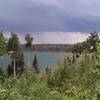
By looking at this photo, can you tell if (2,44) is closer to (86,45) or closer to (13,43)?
A: (13,43)

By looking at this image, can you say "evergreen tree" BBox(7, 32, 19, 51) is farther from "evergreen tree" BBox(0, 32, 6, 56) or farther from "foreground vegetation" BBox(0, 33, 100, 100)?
"foreground vegetation" BBox(0, 33, 100, 100)

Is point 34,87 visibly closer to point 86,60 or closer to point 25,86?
point 25,86

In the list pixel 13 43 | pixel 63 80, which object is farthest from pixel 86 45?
pixel 13 43

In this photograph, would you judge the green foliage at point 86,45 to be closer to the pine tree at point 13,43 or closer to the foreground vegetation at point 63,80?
the foreground vegetation at point 63,80

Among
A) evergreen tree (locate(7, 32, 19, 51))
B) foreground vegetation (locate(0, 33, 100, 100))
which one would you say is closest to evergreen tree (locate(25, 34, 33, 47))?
evergreen tree (locate(7, 32, 19, 51))

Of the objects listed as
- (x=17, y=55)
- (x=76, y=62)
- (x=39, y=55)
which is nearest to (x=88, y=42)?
(x=76, y=62)

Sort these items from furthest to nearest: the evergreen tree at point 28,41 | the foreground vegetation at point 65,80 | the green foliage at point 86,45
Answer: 1. the evergreen tree at point 28,41
2. the green foliage at point 86,45
3. the foreground vegetation at point 65,80

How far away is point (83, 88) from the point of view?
15852mm

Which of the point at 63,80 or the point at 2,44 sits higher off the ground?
the point at 2,44

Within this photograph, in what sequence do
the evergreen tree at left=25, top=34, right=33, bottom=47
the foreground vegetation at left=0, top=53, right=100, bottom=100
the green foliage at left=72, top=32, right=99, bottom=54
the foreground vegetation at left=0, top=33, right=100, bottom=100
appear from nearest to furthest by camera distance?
the foreground vegetation at left=0, top=33, right=100, bottom=100, the foreground vegetation at left=0, top=53, right=100, bottom=100, the green foliage at left=72, top=32, right=99, bottom=54, the evergreen tree at left=25, top=34, right=33, bottom=47

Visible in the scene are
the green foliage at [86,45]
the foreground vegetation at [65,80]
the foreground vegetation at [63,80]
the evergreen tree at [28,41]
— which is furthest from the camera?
the evergreen tree at [28,41]

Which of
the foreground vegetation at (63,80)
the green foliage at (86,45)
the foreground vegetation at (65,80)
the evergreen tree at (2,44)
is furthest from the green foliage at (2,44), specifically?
the foreground vegetation at (65,80)

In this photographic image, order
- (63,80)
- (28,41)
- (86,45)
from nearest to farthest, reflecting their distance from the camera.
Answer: (63,80), (86,45), (28,41)

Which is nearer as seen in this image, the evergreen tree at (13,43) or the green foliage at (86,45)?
the green foliage at (86,45)
